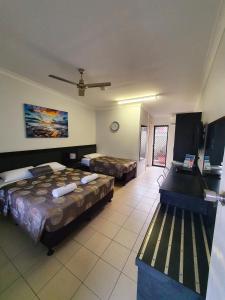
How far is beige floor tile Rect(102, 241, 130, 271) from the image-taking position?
5.06ft

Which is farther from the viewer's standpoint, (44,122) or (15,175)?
(44,122)

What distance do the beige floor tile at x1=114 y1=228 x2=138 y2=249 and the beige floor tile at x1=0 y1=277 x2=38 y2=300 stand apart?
107 cm

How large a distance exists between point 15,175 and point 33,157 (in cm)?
70

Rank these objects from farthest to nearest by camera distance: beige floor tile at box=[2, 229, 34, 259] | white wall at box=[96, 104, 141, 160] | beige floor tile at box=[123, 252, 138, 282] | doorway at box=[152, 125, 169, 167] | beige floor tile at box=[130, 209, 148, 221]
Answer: doorway at box=[152, 125, 169, 167] < white wall at box=[96, 104, 141, 160] < beige floor tile at box=[130, 209, 148, 221] < beige floor tile at box=[2, 229, 34, 259] < beige floor tile at box=[123, 252, 138, 282]

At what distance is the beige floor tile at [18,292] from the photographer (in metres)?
1.20

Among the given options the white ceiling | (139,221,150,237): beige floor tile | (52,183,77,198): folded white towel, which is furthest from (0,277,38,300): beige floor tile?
the white ceiling

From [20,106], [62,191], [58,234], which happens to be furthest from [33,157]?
[58,234]

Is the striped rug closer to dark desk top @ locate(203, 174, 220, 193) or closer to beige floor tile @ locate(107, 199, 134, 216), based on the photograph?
dark desk top @ locate(203, 174, 220, 193)

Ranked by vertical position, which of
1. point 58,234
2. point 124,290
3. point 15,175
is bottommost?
point 124,290

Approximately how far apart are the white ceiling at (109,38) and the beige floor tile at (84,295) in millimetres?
2711

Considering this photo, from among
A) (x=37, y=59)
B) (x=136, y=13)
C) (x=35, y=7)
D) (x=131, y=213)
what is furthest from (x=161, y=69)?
(x=131, y=213)

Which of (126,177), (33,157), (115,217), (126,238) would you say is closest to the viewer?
(126,238)

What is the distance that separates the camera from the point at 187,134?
2822 mm

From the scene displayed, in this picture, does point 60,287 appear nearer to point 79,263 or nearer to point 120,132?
point 79,263
